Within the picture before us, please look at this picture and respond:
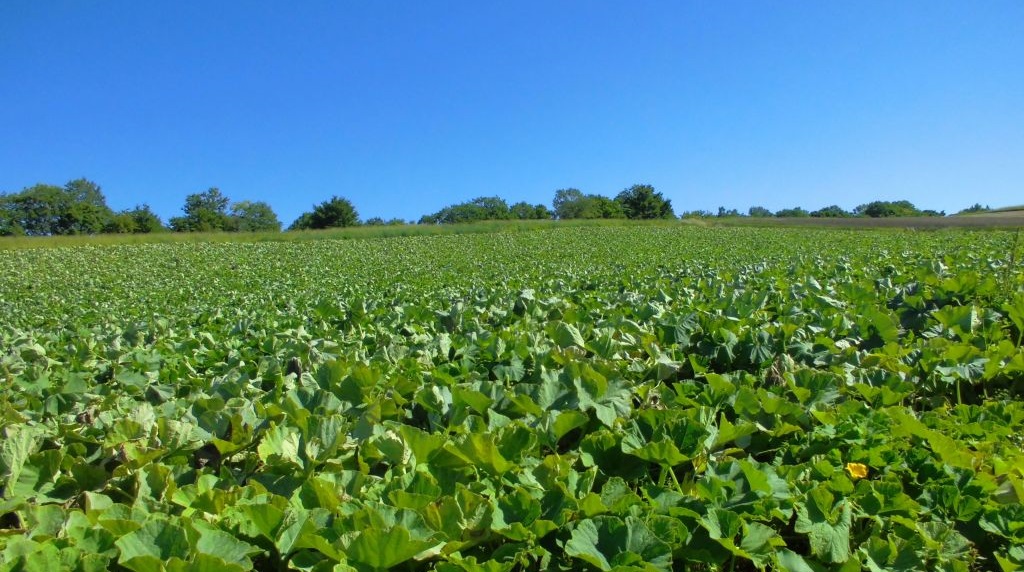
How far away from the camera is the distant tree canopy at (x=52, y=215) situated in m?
80.8

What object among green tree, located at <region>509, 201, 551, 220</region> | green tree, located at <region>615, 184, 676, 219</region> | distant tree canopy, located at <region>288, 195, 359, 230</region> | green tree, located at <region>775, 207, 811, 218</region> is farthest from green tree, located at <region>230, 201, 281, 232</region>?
green tree, located at <region>775, 207, 811, 218</region>

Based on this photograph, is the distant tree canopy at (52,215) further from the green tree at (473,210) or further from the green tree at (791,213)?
the green tree at (791,213)

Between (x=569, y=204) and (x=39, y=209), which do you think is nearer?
(x=39, y=209)

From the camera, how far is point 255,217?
109m

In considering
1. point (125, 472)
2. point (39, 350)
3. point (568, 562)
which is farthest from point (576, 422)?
point (39, 350)

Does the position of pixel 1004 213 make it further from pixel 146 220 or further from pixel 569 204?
pixel 146 220

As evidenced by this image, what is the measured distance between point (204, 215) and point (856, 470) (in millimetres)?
99755

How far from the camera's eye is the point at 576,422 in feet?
5.58

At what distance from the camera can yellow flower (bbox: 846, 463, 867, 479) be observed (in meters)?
1.58

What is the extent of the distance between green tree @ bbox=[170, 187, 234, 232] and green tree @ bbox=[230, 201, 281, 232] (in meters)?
5.06

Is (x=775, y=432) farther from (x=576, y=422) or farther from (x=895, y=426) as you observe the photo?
(x=576, y=422)

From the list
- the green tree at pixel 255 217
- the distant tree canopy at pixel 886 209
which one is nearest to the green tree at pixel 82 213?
the green tree at pixel 255 217

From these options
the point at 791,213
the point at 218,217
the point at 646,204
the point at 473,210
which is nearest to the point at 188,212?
the point at 218,217

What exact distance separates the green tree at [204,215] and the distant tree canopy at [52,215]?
19.1 feet
